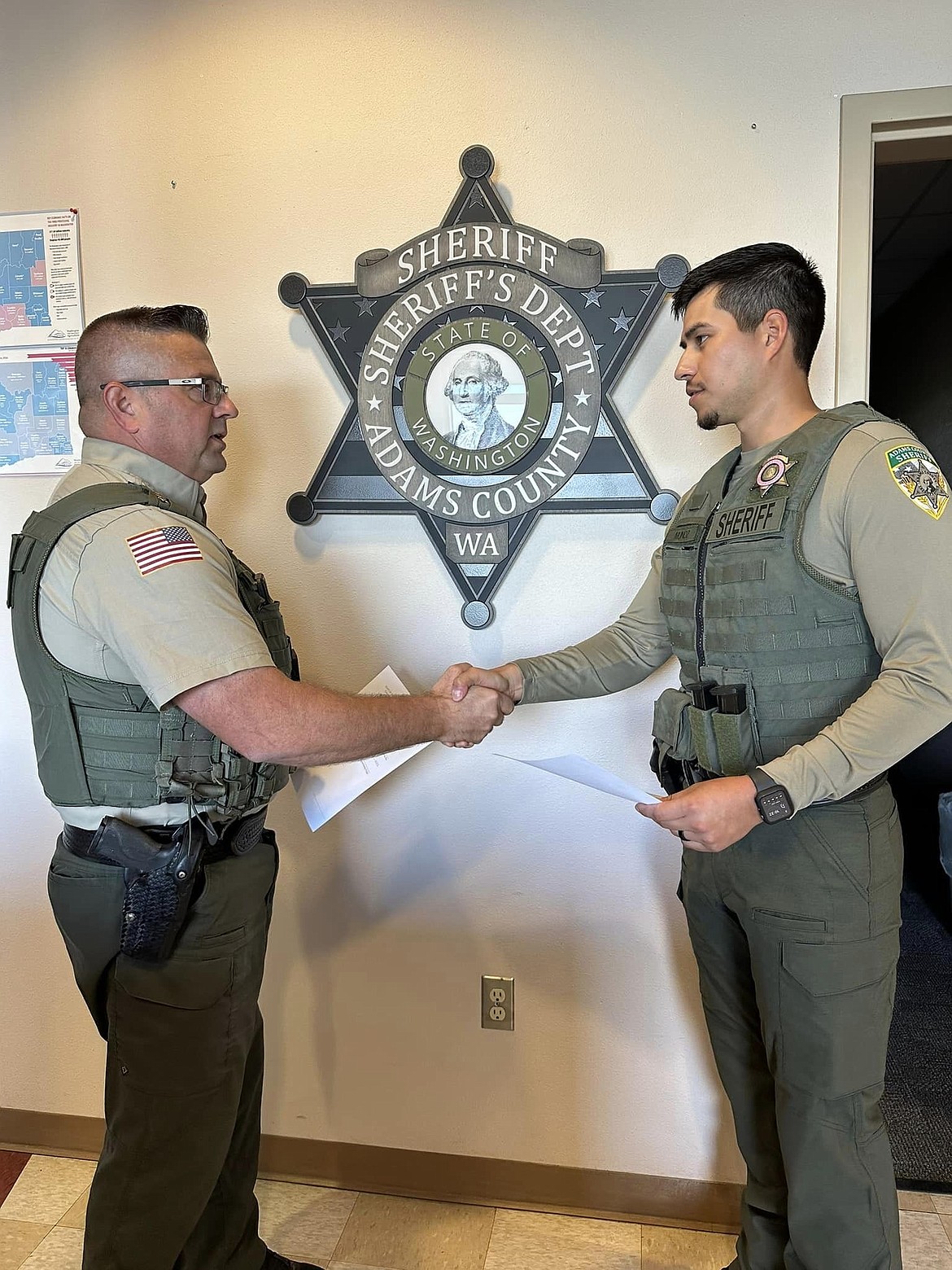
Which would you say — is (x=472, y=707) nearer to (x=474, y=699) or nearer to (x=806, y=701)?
(x=474, y=699)

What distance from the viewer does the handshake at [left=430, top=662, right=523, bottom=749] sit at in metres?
1.65

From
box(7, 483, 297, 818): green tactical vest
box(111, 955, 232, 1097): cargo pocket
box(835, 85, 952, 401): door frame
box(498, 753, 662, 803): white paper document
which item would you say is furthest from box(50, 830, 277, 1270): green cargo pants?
box(835, 85, 952, 401): door frame

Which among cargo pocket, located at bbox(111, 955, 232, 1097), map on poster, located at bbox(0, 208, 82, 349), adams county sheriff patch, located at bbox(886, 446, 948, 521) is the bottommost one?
cargo pocket, located at bbox(111, 955, 232, 1097)

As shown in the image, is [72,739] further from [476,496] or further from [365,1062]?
[365,1062]

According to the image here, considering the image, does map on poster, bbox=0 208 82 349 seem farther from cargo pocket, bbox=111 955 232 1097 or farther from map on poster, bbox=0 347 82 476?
cargo pocket, bbox=111 955 232 1097

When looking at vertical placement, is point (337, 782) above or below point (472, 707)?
below

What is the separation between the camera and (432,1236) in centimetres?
186

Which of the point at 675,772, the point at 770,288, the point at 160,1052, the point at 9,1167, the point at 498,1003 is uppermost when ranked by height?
the point at 770,288

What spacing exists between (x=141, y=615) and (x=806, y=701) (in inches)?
37.7

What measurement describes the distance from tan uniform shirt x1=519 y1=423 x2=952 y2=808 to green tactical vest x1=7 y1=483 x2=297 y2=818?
0.82 metres

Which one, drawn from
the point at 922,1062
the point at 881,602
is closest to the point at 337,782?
the point at 881,602

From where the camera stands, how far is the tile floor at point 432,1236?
179 cm

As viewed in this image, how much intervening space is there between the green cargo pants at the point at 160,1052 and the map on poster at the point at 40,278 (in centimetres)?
116

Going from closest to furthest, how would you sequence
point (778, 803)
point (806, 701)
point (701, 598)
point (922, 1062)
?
point (778, 803) < point (806, 701) < point (701, 598) < point (922, 1062)
